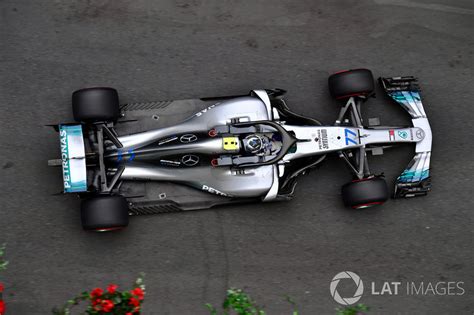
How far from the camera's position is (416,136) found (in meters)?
6.41

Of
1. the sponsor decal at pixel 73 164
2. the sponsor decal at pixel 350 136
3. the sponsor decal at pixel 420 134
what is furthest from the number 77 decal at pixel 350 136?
the sponsor decal at pixel 73 164

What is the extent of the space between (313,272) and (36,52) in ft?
12.9

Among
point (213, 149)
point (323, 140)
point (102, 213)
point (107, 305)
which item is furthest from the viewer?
point (323, 140)

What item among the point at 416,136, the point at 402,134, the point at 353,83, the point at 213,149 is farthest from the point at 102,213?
the point at 416,136

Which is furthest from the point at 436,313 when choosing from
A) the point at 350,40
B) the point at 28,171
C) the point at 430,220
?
the point at 28,171

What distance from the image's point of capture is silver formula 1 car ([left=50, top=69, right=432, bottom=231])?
5656 millimetres

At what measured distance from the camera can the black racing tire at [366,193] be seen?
606cm

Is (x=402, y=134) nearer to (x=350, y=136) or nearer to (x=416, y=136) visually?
(x=416, y=136)

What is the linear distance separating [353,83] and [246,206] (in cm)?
179

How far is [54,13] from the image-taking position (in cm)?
635

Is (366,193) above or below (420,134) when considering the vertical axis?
below

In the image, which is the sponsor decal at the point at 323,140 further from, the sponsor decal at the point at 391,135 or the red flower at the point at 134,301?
the red flower at the point at 134,301

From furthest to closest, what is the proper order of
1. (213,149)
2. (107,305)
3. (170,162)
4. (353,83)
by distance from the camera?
(353,83) → (170,162) → (213,149) → (107,305)

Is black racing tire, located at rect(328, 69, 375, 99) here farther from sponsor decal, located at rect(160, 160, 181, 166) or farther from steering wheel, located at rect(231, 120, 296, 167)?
sponsor decal, located at rect(160, 160, 181, 166)
